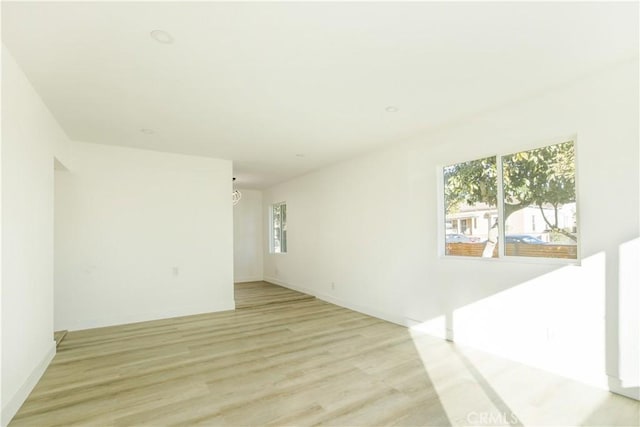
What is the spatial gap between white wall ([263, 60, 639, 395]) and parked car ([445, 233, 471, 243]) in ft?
0.51

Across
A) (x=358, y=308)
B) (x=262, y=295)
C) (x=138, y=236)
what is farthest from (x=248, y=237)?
(x=358, y=308)

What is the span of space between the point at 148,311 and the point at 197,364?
2.14 metres

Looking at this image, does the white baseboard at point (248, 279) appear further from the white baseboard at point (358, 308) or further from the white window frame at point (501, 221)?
the white window frame at point (501, 221)

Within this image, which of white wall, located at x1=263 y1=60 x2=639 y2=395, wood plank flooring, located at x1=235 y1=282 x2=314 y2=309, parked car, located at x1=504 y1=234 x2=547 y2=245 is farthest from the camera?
wood plank flooring, located at x1=235 y1=282 x2=314 y2=309

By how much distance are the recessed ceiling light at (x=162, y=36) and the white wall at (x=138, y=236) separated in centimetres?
298

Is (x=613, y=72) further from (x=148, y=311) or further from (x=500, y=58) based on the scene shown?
(x=148, y=311)

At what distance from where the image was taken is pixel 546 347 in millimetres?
2883

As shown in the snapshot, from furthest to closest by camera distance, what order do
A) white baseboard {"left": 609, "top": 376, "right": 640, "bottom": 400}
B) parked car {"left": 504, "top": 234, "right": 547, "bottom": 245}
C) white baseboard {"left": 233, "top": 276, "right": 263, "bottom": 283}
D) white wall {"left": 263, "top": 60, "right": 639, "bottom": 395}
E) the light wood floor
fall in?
white baseboard {"left": 233, "top": 276, "right": 263, "bottom": 283}
parked car {"left": 504, "top": 234, "right": 547, "bottom": 245}
white wall {"left": 263, "top": 60, "right": 639, "bottom": 395}
white baseboard {"left": 609, "top": 376, "right": 640, "bottom": 400}
the light wood floor

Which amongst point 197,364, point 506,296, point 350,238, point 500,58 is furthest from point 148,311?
point 500,58

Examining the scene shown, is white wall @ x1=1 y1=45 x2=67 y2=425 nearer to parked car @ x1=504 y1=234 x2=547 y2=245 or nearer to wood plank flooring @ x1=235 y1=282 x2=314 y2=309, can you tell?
wood plank flooring @ x1=235 y1=282 x2=314 y2=309

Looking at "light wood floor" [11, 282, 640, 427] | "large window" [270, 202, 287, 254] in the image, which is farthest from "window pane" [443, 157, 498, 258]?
"large window" [270, 202, 287, 254]

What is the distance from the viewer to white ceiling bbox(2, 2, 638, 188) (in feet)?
6.09

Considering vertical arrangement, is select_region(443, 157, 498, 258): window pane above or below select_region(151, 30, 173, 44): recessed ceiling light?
below

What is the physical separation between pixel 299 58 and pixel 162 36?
0.91 metres
